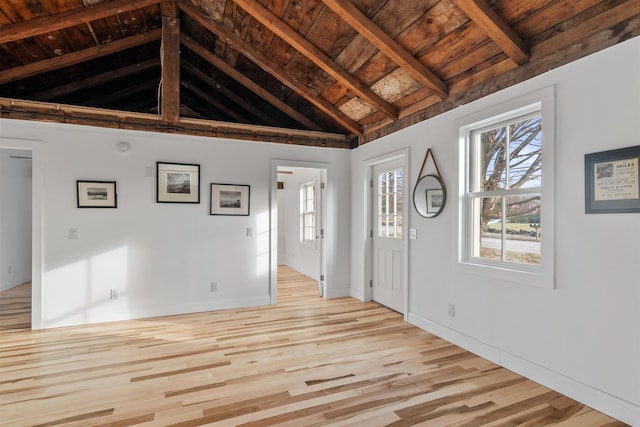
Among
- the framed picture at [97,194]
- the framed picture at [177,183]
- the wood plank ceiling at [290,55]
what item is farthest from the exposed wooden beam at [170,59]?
the framed picture at [97,194]

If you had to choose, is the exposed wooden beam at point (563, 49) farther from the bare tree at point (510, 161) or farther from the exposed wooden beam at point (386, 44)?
the bare tree at point (510, 161)

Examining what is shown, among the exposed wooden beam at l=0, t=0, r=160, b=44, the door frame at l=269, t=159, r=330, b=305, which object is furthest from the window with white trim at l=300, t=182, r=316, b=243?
the exposed wooden beam at l=0, t=0, r=160, b=44

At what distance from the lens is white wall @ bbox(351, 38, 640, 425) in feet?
6.51

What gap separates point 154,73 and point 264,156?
82.6 inches

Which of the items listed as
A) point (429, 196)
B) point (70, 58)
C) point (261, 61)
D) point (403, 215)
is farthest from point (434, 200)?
point (70, 58)

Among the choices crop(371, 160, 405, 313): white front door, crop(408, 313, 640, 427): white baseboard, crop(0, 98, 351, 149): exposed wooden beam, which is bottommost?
crop(408, 313, 640, 427): white baseboard

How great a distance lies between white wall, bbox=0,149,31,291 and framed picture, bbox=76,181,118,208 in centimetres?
275

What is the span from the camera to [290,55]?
3.74 metres

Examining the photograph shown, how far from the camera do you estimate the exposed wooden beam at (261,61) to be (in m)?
3.54

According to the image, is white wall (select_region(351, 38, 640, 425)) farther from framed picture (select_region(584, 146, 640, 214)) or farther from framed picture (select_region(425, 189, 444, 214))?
framed picture (select_region(425, 189, 444, 214))

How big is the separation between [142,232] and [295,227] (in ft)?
12.6

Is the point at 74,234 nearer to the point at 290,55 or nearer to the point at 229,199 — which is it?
the point at 229,199

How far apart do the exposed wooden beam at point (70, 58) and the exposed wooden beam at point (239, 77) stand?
42 cm

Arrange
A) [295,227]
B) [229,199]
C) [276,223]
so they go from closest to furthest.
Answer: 1. [229,199]
2. [276,223]
3. [295,227]
